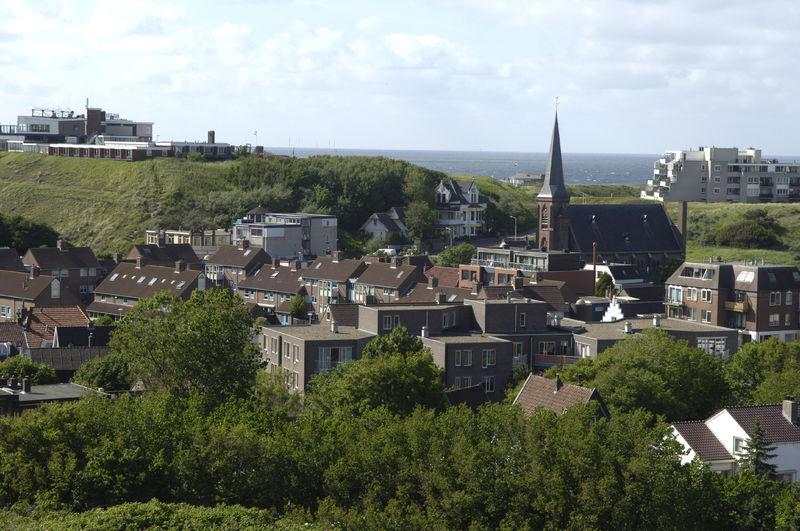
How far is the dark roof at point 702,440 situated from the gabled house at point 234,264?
154ft

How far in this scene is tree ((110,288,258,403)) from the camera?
1743 inches

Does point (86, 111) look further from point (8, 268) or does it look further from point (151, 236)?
point (8, 268)

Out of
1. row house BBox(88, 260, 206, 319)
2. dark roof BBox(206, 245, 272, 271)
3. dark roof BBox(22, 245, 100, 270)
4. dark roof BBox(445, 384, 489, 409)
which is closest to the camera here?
dark roof BBox(445, 384, 489, 409)

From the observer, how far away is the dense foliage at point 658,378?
44844mm

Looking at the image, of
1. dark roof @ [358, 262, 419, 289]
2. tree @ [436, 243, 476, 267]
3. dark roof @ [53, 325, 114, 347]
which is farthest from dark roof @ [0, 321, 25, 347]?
tree @ [436, 243, 476, 267]

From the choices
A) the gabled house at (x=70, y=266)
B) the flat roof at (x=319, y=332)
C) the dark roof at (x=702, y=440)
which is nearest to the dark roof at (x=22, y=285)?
the gabled house at (x=70, y=266)

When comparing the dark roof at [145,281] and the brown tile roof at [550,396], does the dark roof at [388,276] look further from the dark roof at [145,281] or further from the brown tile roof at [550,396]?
the brown tile roof at [550,396]

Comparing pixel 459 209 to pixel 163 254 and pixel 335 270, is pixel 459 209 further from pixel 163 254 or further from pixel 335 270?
pixel 335 270

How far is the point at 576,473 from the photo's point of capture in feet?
105

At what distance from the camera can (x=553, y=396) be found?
40.6 metres

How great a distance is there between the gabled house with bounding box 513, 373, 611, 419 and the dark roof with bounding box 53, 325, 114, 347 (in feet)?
81.6

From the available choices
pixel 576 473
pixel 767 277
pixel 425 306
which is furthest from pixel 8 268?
pixel 576 473

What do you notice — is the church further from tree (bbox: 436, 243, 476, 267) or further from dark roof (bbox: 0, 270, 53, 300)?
dark roof (bbox: 0, 270, 53, 300)

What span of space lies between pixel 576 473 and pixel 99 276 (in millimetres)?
58321
